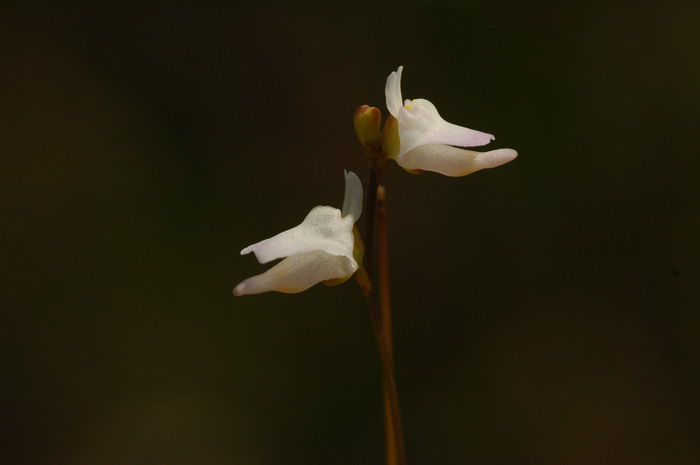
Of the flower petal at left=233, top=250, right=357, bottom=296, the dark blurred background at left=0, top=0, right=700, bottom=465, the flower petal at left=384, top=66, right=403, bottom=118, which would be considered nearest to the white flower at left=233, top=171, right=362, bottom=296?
the flower petal at left=233, top=250, right=357, bottom=296

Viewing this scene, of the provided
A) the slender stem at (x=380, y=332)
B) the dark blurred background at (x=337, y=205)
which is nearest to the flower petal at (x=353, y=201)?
the slender stem at (x=380, y=332)

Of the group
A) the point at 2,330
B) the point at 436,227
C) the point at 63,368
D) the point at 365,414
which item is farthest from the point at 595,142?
the point at 2,330

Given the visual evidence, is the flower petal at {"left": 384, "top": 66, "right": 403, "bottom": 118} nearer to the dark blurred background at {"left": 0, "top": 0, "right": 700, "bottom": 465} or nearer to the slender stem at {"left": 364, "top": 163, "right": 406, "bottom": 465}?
the slender stem at {"left": 364, "top": 163, "right": 406, "bottom": 465}

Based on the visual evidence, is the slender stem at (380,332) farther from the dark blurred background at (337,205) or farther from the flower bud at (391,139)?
the dark blurred background at (337,205)

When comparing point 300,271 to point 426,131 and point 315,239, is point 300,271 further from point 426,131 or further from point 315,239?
point 426,131

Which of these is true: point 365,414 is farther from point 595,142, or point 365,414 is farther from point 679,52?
point 679,52

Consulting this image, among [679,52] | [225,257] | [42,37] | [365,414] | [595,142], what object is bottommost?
[365,414]

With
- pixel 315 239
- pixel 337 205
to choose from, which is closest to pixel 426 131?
pixel 315 239
